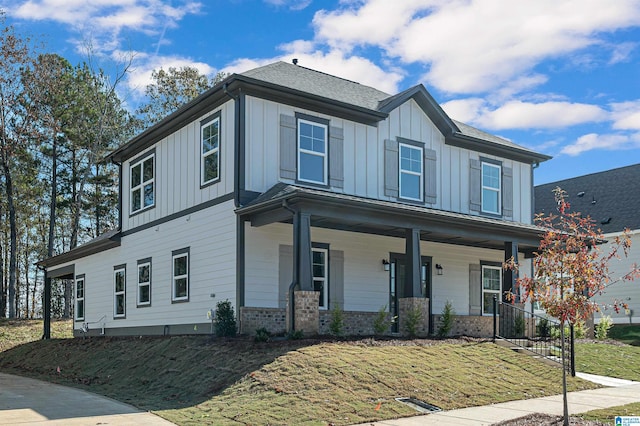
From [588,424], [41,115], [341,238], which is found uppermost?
[41,115]

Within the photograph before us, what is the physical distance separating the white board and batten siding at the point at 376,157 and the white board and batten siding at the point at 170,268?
1.52m

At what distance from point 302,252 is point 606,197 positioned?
21796 mm

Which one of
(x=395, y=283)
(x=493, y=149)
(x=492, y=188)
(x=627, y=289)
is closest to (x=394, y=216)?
(x=395, y=283)

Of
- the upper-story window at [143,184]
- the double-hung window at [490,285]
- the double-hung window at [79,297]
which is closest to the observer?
the upper-story window at [143,184]

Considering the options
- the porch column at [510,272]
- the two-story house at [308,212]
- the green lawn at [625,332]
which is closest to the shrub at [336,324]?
the two-story house at [308,212]

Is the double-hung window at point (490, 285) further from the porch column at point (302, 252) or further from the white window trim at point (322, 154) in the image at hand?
the porch column at point (302, 252)

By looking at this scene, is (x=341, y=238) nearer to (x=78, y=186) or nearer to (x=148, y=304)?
(x=148, y=304)

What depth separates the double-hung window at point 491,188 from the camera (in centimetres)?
2206

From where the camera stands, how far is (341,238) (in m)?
18.4

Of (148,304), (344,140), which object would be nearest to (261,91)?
(344,140)

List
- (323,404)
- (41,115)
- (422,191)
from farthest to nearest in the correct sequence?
1. (41,115)
2. (422,191)
3. (323,404)

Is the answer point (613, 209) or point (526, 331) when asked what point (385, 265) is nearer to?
point (526, 331)

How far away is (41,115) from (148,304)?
60.3 feet

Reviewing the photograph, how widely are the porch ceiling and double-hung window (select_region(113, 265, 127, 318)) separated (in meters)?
7.59
